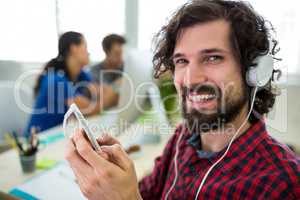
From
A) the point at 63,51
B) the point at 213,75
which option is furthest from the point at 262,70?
the point at 63,51

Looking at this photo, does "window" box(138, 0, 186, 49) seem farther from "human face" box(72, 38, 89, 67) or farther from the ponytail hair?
the ponytail hair

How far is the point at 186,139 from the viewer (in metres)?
0.91

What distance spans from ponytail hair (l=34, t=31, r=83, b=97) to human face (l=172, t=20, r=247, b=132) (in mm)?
454

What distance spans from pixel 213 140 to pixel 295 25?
607 mm

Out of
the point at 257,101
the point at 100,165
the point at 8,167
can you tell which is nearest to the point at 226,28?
the point at 257,101

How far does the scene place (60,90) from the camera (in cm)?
148

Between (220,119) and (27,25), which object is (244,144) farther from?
(27,25)

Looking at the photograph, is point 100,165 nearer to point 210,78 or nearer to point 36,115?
point 210,78

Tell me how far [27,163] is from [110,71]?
2.66 feet

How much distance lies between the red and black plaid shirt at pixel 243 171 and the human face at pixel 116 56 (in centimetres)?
79

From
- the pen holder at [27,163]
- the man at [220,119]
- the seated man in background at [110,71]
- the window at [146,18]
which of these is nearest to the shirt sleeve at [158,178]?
the man at [220,119]

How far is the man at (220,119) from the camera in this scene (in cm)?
64

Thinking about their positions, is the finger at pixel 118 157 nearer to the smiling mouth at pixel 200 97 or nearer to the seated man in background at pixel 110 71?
the smiling mouth at pixel 200 97

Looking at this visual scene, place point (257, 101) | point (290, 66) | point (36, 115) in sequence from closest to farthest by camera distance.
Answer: point (257, 101) < point (290, 66) < point (36, 115)
